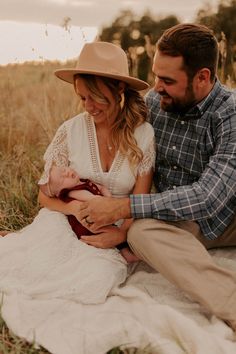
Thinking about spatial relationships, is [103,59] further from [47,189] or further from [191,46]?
[47,189]

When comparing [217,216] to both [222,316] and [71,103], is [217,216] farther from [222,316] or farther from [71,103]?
[71,103]

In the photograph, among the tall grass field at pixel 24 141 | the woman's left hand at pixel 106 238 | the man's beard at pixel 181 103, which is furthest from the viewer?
the tall grass field at pixel 24 141

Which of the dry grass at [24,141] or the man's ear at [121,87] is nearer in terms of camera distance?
the man's ear at [121,87]

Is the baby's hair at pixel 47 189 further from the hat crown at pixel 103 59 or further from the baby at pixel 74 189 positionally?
the hat crown at pixel 103 59

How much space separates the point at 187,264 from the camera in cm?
294

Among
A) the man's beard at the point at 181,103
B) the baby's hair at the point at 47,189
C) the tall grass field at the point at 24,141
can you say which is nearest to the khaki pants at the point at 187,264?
the baby's hair at the point at 47,189

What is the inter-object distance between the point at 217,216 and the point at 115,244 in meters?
0.61

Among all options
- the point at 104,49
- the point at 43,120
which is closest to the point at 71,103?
the point at 43,120

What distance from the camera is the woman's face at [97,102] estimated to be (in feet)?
10.6

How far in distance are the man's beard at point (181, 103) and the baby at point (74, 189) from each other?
0.58 metres

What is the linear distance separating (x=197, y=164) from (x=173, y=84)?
48 cm

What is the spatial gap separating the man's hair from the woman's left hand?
3.06 ft

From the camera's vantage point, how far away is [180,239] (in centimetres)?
300

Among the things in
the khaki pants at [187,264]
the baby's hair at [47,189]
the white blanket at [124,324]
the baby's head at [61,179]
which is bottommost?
the white blanket at [124,324]
